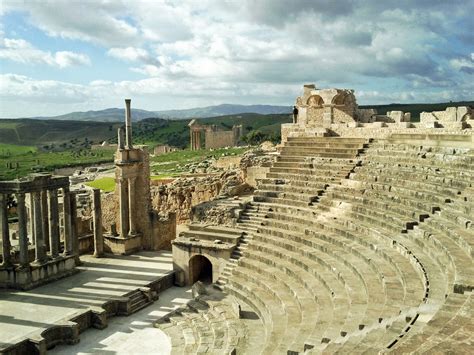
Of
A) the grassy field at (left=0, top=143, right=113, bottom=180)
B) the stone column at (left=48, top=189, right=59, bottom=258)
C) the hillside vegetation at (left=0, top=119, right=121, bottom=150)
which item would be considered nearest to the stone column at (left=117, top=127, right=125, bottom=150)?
the stone column at (left=48, top=189, right=59, bottom=258)

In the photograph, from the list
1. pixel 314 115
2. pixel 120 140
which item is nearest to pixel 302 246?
pixel 120 140

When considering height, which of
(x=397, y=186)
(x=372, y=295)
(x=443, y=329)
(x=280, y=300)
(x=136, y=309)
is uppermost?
(x=397, y=186)

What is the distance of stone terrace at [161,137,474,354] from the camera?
8500mm

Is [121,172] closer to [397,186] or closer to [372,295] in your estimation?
[397,186]

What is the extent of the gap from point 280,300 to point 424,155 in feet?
25.6

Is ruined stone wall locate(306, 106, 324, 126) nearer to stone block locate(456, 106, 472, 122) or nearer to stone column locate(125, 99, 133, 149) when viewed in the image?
stone block locate(456, 106, 472, 122)

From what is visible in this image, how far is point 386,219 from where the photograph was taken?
14844 millimetres

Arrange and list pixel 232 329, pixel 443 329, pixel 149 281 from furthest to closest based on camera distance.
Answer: pixel 149 281
pixel 232 329
pixel 443 329

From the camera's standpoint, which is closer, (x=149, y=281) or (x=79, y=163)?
(x=149, y=281)

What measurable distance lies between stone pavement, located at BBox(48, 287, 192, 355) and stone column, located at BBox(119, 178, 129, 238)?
654 centimetres

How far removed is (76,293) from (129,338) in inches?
158

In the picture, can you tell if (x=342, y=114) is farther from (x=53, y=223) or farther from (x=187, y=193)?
(x=53, y=223)

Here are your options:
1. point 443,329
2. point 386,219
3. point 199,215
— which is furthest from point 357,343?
point 199,215

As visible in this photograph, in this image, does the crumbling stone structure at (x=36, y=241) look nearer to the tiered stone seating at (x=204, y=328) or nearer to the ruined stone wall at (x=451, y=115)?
the tiered stone seating at (x=204, y=328)
